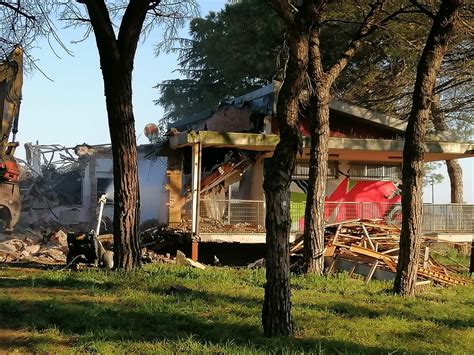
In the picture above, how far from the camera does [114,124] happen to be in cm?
1084

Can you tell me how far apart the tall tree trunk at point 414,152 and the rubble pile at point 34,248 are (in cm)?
790

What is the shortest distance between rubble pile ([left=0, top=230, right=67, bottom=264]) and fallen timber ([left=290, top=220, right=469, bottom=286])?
6.43m

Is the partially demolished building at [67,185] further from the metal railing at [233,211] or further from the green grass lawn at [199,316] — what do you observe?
the green grass lawn at [199,316]

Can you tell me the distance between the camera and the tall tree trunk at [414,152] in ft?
35.9

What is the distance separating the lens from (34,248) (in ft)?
55.7

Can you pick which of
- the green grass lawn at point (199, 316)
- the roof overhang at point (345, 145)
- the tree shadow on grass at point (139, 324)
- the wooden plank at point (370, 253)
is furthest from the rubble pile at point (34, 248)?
the wooden plank at point (370, 253)

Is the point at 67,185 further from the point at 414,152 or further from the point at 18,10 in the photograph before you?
the point at 414,152

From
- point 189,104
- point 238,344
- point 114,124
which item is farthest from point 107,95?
point 189,104

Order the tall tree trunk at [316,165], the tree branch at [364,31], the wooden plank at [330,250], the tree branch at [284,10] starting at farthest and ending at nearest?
the wooden plank at [330,250] < the tree branch at [364,31] < the tall tree trunk at [316,165] < the tree branch at [284,10]

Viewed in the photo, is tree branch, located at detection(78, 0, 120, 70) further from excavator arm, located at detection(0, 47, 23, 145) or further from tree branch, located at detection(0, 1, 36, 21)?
excavator arm, located at detection(0, 47, 23, 145)

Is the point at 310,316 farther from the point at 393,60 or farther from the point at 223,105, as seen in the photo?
the point at 393,60

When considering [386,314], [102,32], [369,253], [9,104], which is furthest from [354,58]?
[386,314]

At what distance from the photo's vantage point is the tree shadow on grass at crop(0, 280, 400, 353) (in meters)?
6.78

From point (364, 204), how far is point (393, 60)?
6.63 meters
